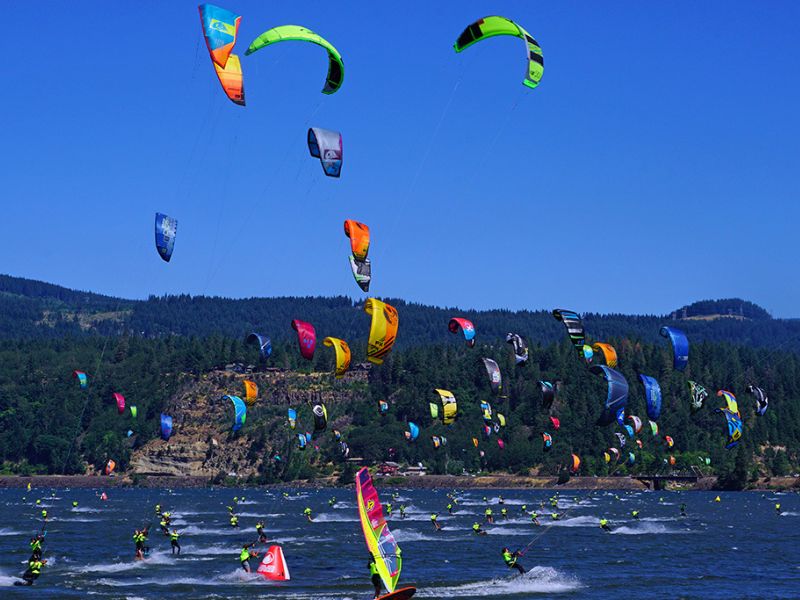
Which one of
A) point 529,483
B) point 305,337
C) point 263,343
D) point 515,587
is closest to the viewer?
point 515,587

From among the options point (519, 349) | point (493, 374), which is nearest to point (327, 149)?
point (493, 374)

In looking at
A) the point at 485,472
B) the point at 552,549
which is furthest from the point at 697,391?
the point at 485,472

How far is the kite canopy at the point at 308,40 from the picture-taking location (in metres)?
39.3

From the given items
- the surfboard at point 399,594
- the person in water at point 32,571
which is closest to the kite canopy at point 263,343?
the person in water at point 32,571

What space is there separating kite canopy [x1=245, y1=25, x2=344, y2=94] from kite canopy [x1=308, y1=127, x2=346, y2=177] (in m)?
4.39

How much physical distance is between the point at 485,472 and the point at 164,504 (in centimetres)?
7626

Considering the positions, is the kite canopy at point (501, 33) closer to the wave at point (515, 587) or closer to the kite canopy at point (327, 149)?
the kite canopy at point (327, 149)

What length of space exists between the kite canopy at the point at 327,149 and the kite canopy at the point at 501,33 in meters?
6.33

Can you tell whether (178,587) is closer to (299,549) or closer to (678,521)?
(299,549)

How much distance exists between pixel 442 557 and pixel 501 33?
1067 inches

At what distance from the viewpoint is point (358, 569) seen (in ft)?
172

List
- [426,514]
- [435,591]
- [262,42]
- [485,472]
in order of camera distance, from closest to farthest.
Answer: [262,42]
[435,591]
[426,514]
[485,472]

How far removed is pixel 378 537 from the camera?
1302 inches

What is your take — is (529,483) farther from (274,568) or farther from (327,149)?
(327,149)
